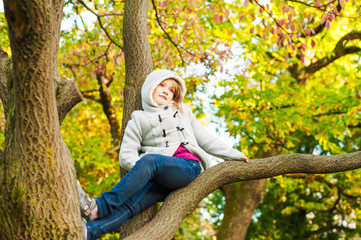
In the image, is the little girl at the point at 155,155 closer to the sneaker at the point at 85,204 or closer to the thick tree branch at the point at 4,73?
the sneaker at the point at 85,204

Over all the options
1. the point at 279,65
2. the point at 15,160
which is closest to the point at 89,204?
the point at 15,160

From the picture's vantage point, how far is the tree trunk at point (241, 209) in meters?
8.43

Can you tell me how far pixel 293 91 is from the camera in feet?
26.9

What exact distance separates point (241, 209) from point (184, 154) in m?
5.68

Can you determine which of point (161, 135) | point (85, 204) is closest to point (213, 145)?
point (161, 135)

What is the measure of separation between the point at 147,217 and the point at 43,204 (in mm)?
1120

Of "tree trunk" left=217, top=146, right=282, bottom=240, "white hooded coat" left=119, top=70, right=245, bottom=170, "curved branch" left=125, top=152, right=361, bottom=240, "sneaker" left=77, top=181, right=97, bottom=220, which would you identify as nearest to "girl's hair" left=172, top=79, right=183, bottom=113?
"white hooded coat" left=119, top=70, right=245, bottom=170

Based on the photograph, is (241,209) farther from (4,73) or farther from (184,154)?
(4,73)

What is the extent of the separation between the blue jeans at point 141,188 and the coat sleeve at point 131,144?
168 millimetres

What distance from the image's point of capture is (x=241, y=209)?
8.59 meters

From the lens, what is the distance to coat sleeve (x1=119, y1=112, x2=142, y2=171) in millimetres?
3066

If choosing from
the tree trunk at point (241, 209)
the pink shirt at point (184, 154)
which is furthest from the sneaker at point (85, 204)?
the tree trunk at point (241, 209)

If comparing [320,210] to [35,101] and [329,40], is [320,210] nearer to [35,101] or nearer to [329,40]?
[329,40]

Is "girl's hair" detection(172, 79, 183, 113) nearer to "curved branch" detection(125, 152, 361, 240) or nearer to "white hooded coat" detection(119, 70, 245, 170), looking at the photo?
"white hooded coat" detection(119, 70, 245, 170)
